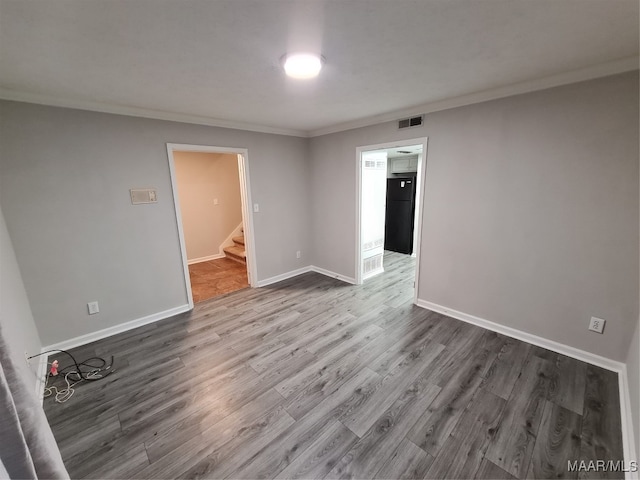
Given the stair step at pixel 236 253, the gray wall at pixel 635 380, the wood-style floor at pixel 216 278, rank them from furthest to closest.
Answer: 1. the stair step at pixel 236 253
2. the wood-style floor at pixel 216 278
3. the gray wall at pixel 635 380

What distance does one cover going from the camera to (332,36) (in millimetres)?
1448

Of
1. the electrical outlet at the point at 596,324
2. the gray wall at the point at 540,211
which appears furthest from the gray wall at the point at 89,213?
the electrical outlet at the point at 596,324

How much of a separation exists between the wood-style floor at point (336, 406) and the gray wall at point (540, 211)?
42 centimetres

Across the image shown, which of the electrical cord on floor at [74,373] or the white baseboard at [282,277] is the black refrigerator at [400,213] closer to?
the white baseboard at [282,277]

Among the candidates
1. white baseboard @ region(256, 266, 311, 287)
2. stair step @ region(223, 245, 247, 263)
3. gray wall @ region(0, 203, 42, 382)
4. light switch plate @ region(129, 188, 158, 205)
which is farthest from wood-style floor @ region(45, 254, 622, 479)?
stair step @ region(223, 245, 247, 263)

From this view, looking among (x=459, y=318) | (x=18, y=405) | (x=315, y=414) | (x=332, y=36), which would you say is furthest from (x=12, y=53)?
(x=459, y=318)

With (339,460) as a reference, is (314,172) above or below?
above

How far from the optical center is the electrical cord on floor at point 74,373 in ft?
6.70

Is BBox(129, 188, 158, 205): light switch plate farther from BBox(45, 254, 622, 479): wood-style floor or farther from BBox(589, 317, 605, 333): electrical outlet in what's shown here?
BBox(589, 317, 605, 333): electrical outlet

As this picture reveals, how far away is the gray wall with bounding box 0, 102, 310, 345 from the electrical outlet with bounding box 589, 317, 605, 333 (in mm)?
4148

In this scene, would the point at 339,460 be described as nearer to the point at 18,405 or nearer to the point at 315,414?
the point at 315,414

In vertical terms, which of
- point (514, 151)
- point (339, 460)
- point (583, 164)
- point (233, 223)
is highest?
point (514, 151)

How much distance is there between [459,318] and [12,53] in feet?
13.8

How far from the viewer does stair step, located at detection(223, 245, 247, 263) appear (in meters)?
5.22
